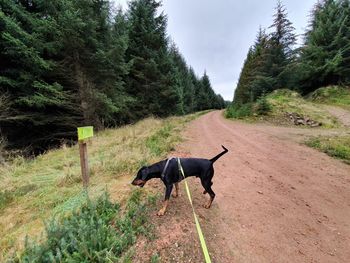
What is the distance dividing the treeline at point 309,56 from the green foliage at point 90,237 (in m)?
18.0

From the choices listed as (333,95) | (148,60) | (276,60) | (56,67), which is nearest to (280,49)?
(276,60)

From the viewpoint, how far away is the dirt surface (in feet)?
8.39

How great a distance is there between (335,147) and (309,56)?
54.4 ft

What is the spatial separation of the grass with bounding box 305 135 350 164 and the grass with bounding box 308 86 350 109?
11.4m

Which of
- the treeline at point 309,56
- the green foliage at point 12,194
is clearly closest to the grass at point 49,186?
the green foliage at point 12,194

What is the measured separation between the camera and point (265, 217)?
11.0 ft

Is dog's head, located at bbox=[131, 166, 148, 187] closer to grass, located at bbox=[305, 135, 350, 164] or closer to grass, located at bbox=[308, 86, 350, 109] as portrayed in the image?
grass, located at bbox=[305, 135, 350, 164]

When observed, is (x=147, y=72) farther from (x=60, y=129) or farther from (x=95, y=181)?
(x=95, y=181)

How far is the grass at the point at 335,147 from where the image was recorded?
6332mm

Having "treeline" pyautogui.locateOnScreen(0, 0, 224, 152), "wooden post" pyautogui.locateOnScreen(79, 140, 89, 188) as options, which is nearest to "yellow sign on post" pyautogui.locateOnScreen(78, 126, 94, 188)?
"wooden post" pyautogui.locateOnScreen(79, 140, 89, 188)

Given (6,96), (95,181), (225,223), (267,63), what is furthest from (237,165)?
(267,63)

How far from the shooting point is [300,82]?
70.2ft

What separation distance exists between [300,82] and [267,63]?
Result: 4.00m

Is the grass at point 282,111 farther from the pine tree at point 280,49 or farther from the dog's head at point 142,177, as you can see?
the dog's head at point 142,177
